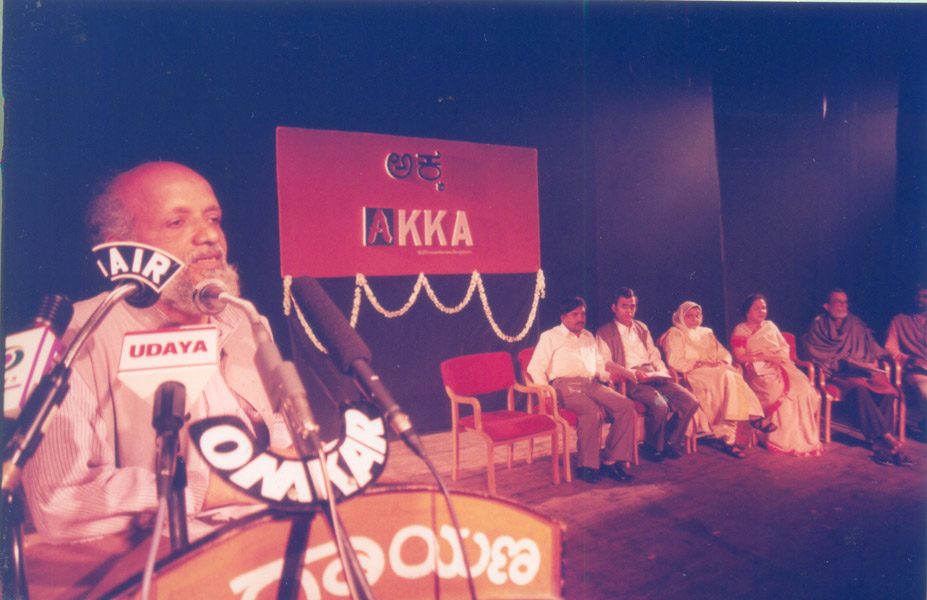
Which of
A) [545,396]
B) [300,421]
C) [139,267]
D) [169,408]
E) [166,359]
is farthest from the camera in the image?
[545,396]

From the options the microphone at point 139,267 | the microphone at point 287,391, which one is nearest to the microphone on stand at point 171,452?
the microphone at point 287,391

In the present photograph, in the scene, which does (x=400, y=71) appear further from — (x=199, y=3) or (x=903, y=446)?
(x=903, y=446)

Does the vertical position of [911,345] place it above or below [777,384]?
above

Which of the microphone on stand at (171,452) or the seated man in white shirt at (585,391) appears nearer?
the microphone on stand at (171,452)

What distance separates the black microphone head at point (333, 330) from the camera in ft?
2.73

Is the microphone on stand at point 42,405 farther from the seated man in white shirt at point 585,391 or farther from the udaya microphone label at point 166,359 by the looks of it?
the seated man in white shirt at point 585,391

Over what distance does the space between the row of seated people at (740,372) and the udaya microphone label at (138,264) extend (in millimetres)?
2506

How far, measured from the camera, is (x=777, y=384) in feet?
12.6

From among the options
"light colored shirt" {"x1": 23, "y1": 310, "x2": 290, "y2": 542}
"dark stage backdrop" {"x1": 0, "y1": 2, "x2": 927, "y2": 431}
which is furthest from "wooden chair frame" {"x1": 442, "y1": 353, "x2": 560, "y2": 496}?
"light colored shirt" {"x1": 23, "y1": 310, "x2": 290, "y2": 542}

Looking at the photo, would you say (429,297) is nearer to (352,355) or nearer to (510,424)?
(510,424)

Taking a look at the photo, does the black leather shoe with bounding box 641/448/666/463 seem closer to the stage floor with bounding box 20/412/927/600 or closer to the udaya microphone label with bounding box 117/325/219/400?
the stage floor with bounding box 20/412/927/600

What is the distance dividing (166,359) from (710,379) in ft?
12.2

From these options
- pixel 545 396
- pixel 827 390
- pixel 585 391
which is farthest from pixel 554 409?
pixel 827 390

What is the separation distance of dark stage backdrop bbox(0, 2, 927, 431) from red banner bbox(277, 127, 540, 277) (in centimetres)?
11
